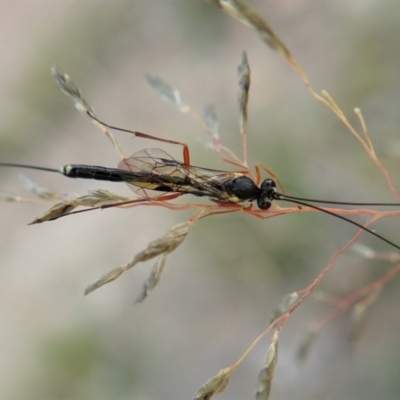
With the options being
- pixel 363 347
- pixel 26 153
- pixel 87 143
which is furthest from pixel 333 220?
pixel 26 153

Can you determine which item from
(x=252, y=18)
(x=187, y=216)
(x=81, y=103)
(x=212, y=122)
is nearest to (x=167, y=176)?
(x=212, y=122)

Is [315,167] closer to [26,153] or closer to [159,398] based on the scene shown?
[159,398]

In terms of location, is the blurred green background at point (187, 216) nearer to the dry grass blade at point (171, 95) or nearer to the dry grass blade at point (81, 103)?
the dry grass blade at point (171, 95)

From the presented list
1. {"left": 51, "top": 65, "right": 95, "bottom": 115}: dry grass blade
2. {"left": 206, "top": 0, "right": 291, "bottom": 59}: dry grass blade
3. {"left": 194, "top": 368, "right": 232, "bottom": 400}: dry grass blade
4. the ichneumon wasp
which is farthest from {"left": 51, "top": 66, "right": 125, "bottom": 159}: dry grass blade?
{"left": 194, "top": 368, "right": 232, "bottom": 400}: dry grass blade

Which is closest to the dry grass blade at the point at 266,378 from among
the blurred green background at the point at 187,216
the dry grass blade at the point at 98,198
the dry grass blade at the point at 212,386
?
the dry grass blade at the point at 212,386

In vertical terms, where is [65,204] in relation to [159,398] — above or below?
above
